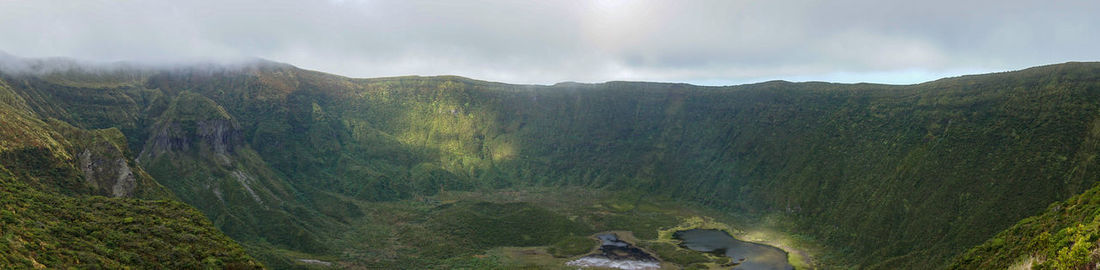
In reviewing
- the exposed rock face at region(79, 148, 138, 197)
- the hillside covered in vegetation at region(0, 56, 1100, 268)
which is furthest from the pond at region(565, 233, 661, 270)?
the exposed rock face at region(79, 148, 138, 197)

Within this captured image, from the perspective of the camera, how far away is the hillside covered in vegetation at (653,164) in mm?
81000

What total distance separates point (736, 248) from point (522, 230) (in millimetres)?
51897

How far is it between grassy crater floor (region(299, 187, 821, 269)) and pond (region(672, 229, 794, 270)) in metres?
2.87

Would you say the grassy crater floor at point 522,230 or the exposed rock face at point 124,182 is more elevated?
the exposed rock face at point 124,182

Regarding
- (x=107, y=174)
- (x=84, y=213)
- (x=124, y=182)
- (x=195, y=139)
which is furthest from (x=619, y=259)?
(x=195, y=139)

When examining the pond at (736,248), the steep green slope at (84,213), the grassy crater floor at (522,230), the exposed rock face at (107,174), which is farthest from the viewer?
the grassy crater floor at (522,230)

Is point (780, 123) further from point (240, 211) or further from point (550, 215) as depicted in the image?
point (240, 211)

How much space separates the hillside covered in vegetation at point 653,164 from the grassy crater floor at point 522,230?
130cm

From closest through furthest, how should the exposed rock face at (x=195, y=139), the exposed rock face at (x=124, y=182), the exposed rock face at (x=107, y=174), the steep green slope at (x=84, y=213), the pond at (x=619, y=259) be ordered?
the steep green slope at (x=84, y=213) < the exposed rock face at (x=107, y=174) < the exposed rock face at (x=124, y=182) < the pond at (x=619, y=259) < the exposed rock face at (x=195, y=139)

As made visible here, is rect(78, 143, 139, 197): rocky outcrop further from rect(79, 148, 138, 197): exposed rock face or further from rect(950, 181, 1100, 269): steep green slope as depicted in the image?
rect(950, 181, 1100, 269): steep green slope

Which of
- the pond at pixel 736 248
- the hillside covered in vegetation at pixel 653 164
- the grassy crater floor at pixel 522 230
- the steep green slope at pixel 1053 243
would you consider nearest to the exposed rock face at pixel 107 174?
the hillside covered in vegetation at pixel 653 164

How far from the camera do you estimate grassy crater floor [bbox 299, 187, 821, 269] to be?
107438 millimetres

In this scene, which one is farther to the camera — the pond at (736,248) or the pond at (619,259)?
the pond at (619,259)

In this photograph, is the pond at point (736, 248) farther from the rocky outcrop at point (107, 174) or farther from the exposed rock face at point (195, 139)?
the exposed rock face at point (195, 139)
